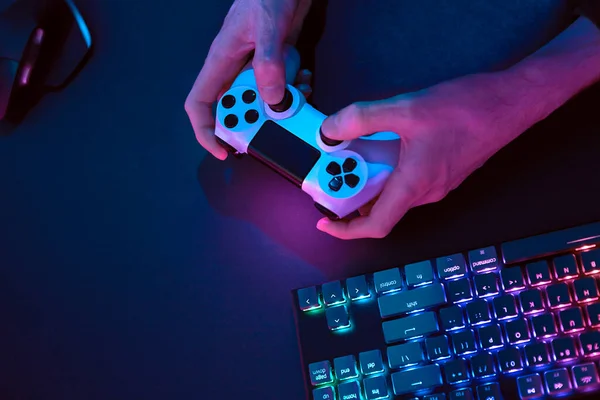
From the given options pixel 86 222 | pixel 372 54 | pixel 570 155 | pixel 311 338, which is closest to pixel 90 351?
pixel 86 222

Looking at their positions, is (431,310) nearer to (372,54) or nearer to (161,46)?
(372,54)

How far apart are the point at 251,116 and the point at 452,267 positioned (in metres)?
0.28

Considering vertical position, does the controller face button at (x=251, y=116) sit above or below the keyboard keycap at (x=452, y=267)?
above

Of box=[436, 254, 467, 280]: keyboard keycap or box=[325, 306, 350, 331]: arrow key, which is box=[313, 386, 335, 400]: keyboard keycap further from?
box=[436, 254, 467, 280]: keyboard keycap

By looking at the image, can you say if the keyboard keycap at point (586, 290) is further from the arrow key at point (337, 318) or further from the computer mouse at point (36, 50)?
the computer mouse at point (36, 50)

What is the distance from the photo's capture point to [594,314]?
587 mm

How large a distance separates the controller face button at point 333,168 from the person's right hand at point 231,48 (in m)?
0.15

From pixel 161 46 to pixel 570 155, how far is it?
543mm

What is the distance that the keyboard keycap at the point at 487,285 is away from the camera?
0.61 m

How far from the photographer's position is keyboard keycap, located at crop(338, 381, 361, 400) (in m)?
0.60

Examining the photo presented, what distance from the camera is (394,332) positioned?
2.03 ft

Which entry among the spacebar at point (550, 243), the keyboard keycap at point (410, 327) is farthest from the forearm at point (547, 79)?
the keyboard keycap at point (410, 327)

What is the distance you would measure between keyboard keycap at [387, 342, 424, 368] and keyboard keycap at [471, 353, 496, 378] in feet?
0.18

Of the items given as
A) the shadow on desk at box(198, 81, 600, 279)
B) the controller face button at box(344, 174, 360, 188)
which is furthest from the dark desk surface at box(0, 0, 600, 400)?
the controller face button at box(344, 174, 360, 188)
